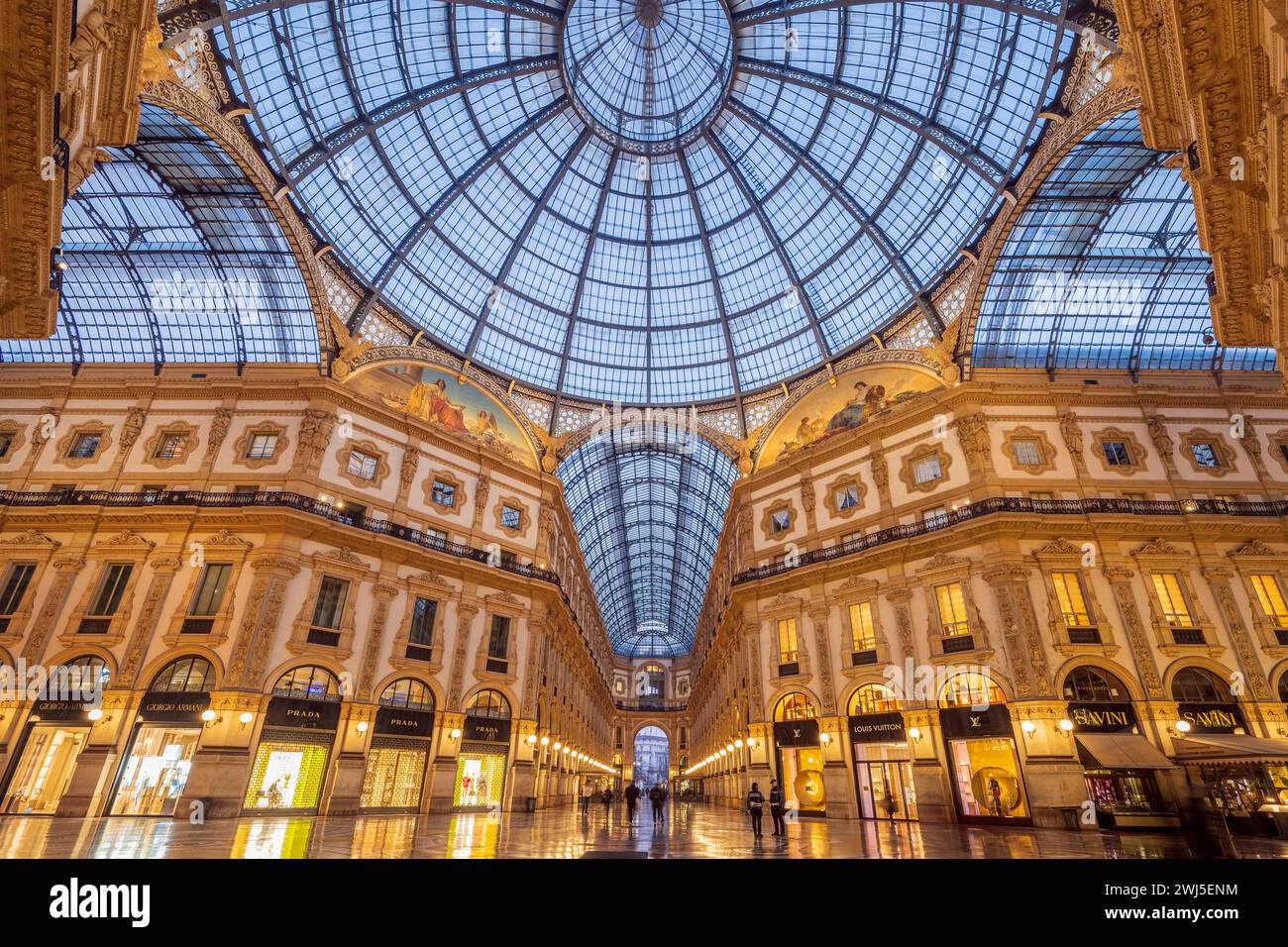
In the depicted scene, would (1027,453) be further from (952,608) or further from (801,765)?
(801,765)

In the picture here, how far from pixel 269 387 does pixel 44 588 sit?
12654 mm

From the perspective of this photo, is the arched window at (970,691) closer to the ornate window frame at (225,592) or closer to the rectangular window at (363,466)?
the rectangular window at (363,466)

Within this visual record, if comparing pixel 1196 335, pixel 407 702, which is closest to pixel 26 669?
pixel 407 702

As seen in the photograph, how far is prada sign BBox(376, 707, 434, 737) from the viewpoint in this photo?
86.5 ft

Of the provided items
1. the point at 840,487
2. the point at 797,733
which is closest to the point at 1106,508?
the point at 840,487

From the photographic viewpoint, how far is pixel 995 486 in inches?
1078

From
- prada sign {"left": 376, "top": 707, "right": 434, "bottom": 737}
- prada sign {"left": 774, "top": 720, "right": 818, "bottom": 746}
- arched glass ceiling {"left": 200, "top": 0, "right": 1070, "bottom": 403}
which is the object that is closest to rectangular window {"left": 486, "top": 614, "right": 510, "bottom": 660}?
prada sign {"left": 376, "top": 707, "right": 434, "bottom": 737}

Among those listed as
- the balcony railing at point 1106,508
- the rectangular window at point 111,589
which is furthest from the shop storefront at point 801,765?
the rectangular window at point 111,589

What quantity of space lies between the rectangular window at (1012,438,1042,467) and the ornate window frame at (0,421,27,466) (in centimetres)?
4987

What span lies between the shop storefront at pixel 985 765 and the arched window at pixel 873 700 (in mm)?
2319

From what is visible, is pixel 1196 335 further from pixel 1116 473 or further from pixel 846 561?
pixel 846 561

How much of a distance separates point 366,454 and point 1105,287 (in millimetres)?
40570

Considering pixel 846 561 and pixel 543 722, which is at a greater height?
pixel 846 561
